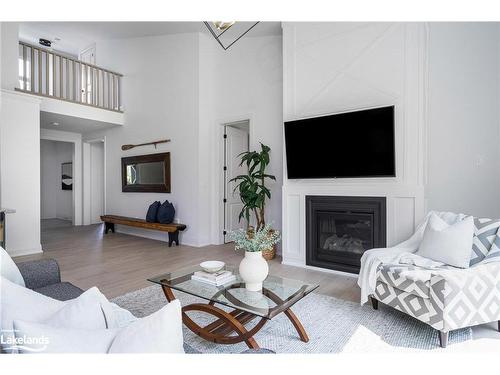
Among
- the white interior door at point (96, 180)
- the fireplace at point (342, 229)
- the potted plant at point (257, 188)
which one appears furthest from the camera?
the white interior door at point (96, 180)

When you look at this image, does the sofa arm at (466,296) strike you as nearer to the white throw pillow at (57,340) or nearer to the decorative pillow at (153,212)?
the white throw pillow at (57,340)

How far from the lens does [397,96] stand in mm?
3150

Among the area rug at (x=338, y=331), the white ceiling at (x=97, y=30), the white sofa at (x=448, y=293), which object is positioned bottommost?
the area rug at (x=338, y=331)

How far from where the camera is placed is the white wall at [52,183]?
881 cm

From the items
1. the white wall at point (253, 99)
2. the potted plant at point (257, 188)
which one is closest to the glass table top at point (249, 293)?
the potted plant at point (257, 188)

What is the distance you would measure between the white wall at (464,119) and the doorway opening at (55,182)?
30.0 feet

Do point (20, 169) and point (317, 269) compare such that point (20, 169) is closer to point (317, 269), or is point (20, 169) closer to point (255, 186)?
point (255, 186)

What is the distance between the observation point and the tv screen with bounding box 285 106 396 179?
3.12 meters

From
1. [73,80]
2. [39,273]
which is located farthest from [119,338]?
[73,80]

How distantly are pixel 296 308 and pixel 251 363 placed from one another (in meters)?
1.59

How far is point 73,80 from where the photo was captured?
18.6 ft

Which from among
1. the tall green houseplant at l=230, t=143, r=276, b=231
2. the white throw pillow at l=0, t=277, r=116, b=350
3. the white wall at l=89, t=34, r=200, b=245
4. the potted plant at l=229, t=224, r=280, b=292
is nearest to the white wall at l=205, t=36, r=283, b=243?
the tall green houseplant at l=230, t=143, r=276, b=231

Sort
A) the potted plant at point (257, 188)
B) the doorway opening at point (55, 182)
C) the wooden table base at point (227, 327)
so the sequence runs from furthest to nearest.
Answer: the doorway opening at point (55, 182), the potted plant at point (257, 188), the wooden table base at point (227, 327)

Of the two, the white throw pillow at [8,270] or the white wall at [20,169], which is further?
the white wall at [20,169]
